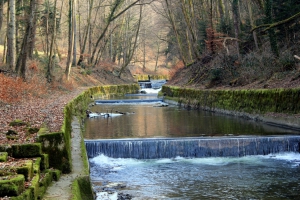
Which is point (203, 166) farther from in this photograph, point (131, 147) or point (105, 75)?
point (105, 75)

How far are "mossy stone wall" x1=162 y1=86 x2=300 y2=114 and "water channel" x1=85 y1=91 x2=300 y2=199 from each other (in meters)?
1.08

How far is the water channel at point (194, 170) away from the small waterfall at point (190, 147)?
223 millimetres

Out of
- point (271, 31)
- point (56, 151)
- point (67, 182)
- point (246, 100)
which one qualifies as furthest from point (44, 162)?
point (271, 31)

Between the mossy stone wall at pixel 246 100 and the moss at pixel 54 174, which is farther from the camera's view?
the mossy stone wall at pixel 246 100

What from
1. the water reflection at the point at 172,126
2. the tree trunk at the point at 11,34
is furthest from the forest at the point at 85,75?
the water reflection at the point at 172,126

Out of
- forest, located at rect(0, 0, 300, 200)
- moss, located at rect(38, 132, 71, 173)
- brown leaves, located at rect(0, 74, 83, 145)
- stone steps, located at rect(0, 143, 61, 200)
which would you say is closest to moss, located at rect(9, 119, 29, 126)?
forest, located at rect(0, 0, 300, 200)

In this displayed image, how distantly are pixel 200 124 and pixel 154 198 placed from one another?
33.4 feet

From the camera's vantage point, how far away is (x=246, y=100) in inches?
826

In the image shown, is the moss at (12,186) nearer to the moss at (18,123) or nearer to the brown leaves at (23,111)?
the brown leaves at (23,111)

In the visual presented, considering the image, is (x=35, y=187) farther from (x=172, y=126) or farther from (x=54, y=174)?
(x=172, y=126)

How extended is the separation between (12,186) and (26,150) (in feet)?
7.06

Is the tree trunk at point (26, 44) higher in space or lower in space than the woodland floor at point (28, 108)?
higher

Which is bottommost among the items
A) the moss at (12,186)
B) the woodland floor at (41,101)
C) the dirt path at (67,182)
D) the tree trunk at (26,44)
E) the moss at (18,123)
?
the dirt path at (67,182)

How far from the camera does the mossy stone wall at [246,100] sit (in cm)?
1758
